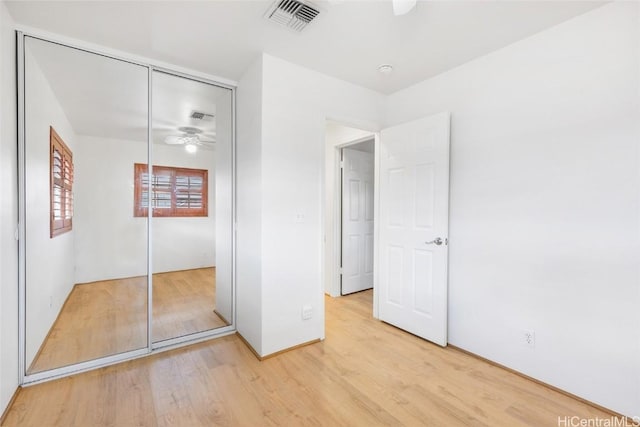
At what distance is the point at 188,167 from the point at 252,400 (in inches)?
81.5

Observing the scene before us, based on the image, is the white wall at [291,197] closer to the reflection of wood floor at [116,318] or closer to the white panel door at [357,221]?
the reflection of wood floor at [116,318]

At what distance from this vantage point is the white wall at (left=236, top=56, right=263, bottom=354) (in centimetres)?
242

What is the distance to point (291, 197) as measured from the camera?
2.53m

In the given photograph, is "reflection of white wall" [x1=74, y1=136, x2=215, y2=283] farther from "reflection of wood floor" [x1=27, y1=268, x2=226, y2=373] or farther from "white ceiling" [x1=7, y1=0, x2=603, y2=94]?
"white ceiling" [x1=7, y1=0, x2=603, y2=94]

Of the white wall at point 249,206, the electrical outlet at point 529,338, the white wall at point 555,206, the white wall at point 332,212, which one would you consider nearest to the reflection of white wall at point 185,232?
the white wall at point 249,206

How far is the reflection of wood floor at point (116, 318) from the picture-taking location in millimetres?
2271

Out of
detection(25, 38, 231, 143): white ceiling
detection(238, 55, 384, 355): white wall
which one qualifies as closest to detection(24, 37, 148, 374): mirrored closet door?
detection(25, 38, 231, 143): white ceiling

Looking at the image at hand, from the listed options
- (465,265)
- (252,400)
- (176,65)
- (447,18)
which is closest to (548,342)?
Answer: (465,265)

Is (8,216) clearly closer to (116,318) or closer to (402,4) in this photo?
(116,318)

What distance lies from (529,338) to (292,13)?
285 centimetres

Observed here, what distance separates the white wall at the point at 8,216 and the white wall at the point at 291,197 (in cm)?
154

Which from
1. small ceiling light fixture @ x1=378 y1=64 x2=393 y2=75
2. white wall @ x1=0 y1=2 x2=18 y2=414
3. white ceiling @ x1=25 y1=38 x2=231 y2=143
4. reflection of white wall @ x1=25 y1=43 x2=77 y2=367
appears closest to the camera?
white wall @ x1=0 y1=2 x2=18 y2=414

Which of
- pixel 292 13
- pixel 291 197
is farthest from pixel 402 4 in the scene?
pixel 291 197

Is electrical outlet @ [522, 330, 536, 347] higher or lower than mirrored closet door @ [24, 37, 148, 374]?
lower
